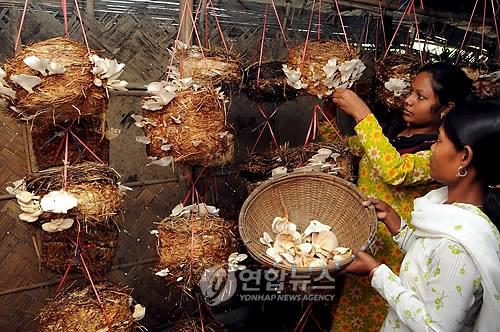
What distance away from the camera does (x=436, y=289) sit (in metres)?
1.26

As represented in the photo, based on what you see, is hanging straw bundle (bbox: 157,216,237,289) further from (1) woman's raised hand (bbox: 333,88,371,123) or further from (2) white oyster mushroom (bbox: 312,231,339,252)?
(1) woman's raised hand (bbox: 333,88,371,123)

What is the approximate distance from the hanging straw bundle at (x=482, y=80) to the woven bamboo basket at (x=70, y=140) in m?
1.62

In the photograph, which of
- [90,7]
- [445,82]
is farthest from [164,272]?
[445,82]

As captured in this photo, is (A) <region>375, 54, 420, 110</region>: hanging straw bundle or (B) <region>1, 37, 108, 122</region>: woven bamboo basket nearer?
(B) <region>1, 37, 108, 122</region>: woven bamboo basket

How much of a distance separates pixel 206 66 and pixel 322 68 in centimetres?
42

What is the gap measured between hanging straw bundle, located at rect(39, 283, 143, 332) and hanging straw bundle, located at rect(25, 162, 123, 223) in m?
0.27

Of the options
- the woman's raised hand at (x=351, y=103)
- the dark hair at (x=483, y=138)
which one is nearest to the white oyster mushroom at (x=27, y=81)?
the woman's raised hand at (x=351, y=103)

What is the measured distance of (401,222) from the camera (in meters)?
1.73

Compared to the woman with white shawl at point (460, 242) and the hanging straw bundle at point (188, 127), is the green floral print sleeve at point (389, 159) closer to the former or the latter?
the woman with white shawl at point (460, 242)

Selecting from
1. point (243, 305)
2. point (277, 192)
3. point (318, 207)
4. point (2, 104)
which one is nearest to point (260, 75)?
point (277, 192)

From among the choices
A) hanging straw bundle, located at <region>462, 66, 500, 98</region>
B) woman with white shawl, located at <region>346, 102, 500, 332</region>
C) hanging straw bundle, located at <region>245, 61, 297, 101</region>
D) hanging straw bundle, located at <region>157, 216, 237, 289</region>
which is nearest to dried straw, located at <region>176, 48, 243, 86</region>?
hanging straw bundle, located at <region>245, 61, 297, 101</region>

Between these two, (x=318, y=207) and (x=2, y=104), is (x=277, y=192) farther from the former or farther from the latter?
(x=2, y=104)

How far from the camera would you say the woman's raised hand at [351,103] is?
67.3 inches

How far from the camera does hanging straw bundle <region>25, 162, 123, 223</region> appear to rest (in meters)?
1.25
